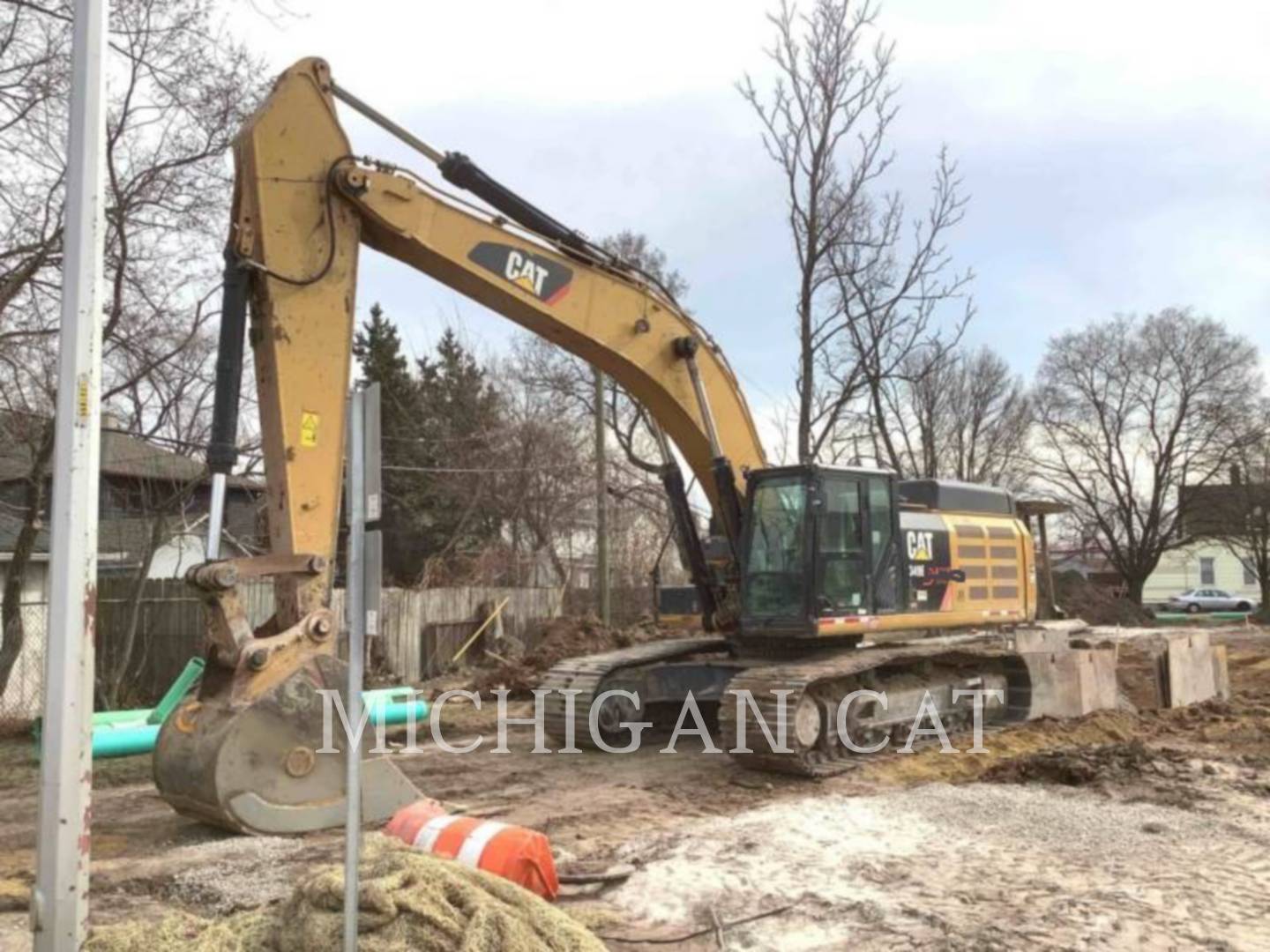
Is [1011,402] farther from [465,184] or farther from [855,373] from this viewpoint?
[465,184]

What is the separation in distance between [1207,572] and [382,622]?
6287 centimetres

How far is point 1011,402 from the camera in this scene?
46.8 m

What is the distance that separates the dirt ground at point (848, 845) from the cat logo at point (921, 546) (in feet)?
6.14

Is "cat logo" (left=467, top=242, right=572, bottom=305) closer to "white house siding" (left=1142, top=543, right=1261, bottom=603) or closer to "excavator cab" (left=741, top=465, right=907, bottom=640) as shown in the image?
"excavator cab" (left=741, top=465, right=907, bottom=640)

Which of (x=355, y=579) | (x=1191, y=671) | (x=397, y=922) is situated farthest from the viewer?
(x=1191, y=671)

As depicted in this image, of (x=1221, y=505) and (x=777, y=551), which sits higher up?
(x=1221, y=505)

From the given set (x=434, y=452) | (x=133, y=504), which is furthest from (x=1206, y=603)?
A: (x=133, y=504)

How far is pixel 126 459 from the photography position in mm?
17516

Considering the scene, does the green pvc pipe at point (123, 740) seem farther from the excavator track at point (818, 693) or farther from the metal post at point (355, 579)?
the metal post at point (355, 579)

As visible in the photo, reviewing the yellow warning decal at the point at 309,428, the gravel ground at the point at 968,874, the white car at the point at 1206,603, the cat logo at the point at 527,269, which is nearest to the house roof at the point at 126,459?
the cat logo at the point at 527,269

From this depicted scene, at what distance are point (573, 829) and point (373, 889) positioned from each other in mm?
3338

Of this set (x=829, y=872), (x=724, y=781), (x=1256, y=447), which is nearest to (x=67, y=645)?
(x=829, y=872)

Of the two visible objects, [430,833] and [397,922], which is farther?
[430,833]

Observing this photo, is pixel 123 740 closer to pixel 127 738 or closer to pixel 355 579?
pixel 127 738
